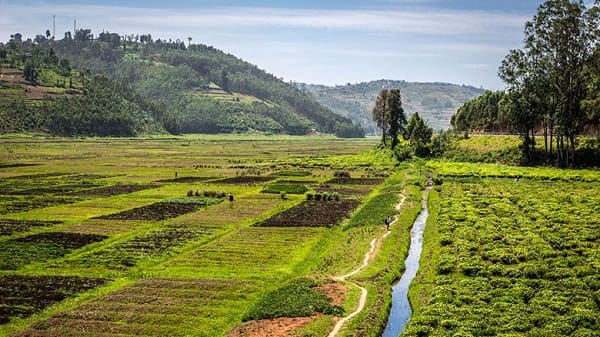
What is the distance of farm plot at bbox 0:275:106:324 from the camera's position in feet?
102

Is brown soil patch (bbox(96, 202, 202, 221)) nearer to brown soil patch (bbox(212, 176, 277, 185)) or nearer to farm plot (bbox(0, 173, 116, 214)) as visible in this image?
farm plot (bbox(0, 173, 116, 214))

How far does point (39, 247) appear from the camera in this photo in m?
45.3

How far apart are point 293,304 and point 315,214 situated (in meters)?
30.2

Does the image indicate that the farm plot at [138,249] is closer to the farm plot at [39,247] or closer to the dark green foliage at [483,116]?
the farm plot at [39,247]

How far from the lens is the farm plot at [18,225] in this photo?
51.6 m

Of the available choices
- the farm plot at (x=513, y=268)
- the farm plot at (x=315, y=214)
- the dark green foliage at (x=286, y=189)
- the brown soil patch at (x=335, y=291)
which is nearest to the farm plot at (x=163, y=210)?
the farm plot at (x=315, y=214)

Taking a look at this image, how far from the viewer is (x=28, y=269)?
130 ft

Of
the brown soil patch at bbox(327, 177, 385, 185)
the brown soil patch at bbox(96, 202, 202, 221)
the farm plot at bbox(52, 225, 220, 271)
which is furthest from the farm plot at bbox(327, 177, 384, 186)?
the farm plot at bbox(52, 225, 220, 271)

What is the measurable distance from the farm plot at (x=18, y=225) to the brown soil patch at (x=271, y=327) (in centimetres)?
2992

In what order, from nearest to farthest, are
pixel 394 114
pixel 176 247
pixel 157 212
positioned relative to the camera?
pixel 176 247, pixel 157 212, pixel 394 114

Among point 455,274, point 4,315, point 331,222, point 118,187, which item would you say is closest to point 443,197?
point 331,222

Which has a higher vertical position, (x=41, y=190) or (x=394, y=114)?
(x=394, y=114)

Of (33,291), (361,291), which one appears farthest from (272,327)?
(33,291)

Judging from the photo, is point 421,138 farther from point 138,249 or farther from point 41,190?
point 138,249
